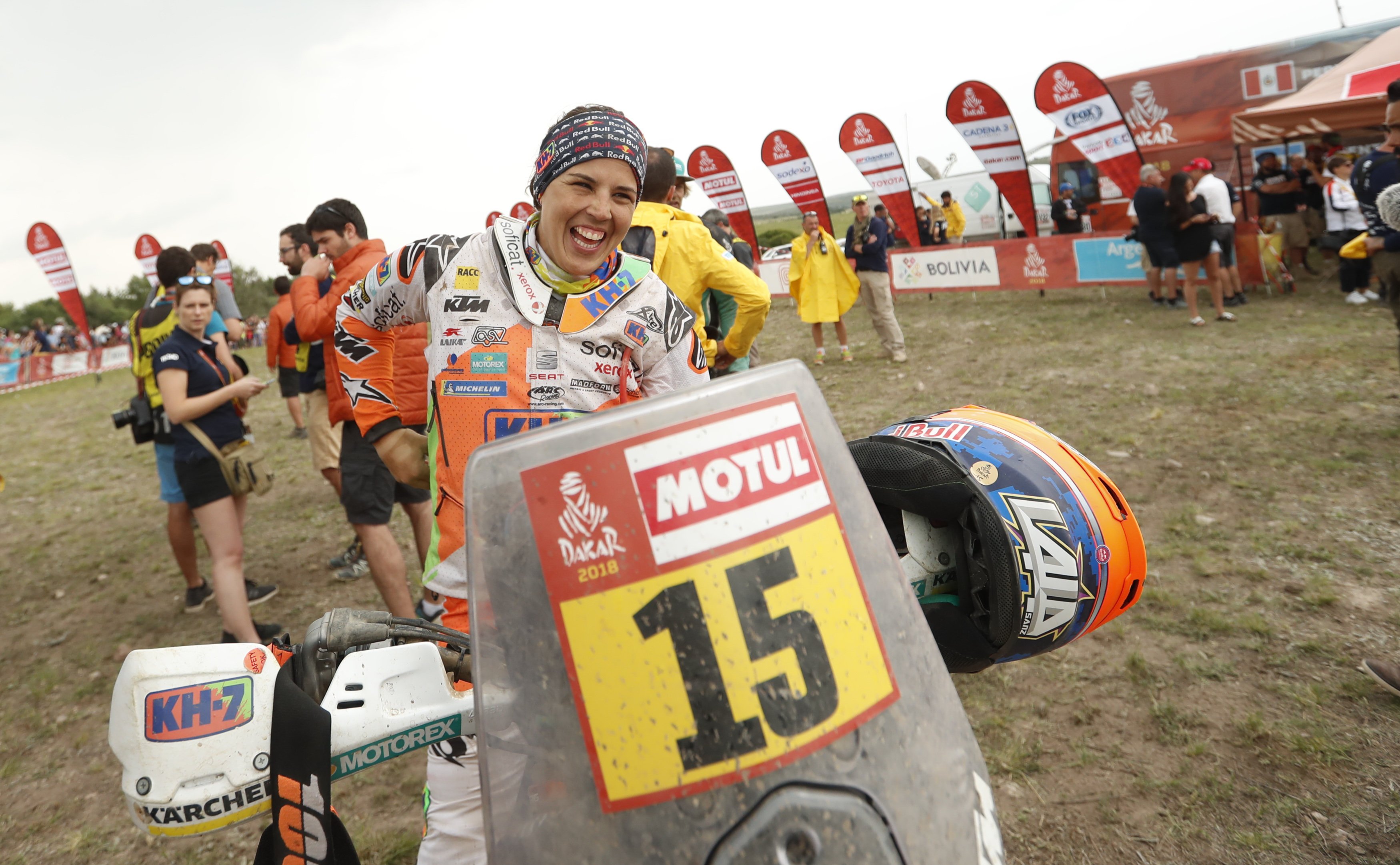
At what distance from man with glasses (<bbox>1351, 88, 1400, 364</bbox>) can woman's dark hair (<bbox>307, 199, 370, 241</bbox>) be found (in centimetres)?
551

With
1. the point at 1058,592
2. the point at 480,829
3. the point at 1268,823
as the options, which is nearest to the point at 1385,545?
the point at 1268,823

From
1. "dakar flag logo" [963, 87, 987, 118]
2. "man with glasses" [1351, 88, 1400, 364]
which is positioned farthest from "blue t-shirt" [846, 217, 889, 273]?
"dakar flag logo" [963, 87, 987, 118]

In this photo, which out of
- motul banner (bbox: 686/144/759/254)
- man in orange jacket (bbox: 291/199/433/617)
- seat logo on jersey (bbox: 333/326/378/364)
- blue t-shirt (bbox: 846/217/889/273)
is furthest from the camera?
motul banner (bbox: 686/144/759/254)

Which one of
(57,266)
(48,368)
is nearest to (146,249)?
(57,266)

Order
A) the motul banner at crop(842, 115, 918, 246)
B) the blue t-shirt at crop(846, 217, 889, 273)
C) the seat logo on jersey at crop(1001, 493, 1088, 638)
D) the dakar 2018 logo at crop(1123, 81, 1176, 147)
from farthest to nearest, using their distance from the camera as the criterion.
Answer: the dakar 2018 logo at crop(1123, 81, 1176, 147), the motul banner at crop(842, 115, 918, 246), the blue t-shirt at crop(846, 217, 889, 273), the seat logo on jersey at crop(1001, 493, 1088, 638)

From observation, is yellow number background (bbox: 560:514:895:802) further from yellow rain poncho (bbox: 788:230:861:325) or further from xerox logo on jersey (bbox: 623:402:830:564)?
yellow rain poncho (bbox: 788:230:861:325)

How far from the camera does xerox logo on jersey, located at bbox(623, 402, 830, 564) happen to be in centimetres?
81

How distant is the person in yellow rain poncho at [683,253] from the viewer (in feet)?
11.8

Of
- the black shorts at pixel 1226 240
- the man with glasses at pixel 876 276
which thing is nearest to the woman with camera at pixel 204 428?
the man with glasses at pixel 876 276

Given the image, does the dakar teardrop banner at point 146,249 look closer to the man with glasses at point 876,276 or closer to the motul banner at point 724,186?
the motul banner at point 724,186

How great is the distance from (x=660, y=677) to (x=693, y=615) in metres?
0.07

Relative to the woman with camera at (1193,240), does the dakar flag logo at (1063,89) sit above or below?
above

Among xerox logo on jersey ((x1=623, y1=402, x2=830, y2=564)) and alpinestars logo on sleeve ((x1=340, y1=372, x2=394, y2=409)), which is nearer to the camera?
xerox logo on jersey ((x1=623, y1=402, x2=830, y2=564))

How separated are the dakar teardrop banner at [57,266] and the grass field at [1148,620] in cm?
1533
